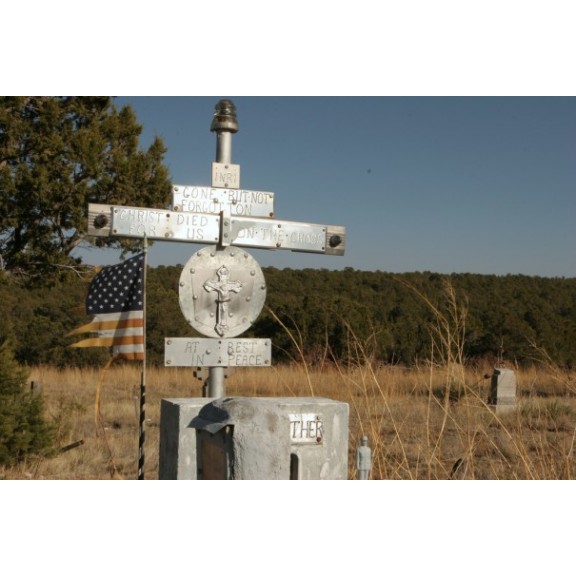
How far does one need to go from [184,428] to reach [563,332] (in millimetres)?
16221

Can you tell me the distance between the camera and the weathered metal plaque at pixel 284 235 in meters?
4.04

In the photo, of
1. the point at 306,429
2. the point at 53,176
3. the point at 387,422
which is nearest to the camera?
the point at 306,429

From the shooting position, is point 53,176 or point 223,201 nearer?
point 223,201

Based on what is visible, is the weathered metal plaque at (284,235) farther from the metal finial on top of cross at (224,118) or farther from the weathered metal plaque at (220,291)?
the metal finial on top of cross at (224,118)

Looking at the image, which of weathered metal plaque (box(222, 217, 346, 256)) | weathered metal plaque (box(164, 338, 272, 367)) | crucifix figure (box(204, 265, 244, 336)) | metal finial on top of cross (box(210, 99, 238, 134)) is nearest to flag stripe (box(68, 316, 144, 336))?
weathered metal plaque (box(164, 338, 272, 367))

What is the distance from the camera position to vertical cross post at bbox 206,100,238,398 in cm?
404

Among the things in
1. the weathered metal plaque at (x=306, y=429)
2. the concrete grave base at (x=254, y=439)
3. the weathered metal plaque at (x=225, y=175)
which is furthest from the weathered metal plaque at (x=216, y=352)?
the weathered metal plaque at (x=225, y=175)

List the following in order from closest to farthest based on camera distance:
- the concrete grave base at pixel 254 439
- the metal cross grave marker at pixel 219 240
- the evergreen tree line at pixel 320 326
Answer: the concrete grave base at pixel 254 439, the metal cross grave marker at pixel 219 240, the evergreen tree line at pixel 320 326

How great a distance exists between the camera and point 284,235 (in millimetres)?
4145

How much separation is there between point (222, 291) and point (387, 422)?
15.7 ft

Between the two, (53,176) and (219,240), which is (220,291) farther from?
(53,176)

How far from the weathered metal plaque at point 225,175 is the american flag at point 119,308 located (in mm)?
Result: 618

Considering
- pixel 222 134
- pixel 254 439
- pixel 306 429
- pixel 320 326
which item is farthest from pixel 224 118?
pixel 320 326

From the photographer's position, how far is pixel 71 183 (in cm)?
1021
